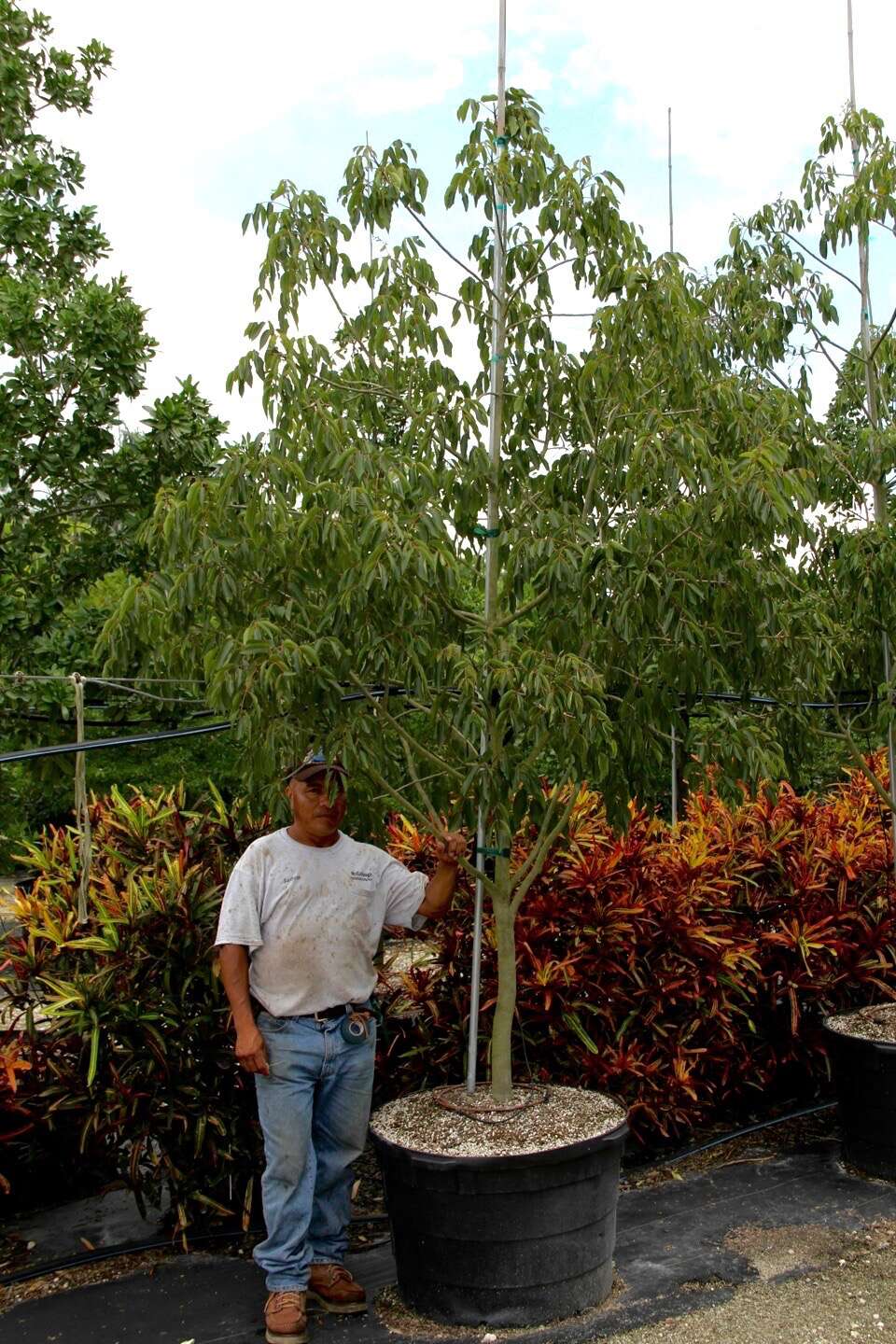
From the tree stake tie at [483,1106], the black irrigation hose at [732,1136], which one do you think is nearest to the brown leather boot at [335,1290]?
the tree stake tie at [483,1106]

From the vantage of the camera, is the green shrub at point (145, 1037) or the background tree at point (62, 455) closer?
the green shrub at point (145, 1037)

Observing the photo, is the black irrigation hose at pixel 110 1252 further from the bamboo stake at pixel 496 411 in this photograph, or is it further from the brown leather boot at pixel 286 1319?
the bamboo stake at pixel 496 411

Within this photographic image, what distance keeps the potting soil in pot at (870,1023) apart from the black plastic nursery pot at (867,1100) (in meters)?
0.06

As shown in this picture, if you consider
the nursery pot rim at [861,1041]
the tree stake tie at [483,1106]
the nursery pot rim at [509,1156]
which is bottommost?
the nursery pot rim at [509,1156]

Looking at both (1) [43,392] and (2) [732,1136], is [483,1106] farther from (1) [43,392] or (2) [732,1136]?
(1) [43,392]

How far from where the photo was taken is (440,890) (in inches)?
163

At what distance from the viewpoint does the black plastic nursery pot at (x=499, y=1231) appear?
12.4 feet

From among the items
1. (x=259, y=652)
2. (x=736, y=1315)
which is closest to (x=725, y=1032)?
(x=736, y=1315)

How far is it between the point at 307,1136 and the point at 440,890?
879 mm

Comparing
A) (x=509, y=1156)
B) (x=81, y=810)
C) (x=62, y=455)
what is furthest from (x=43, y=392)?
(x=509, y=1156)

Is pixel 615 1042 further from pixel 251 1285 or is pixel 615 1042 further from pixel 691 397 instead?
pixel 691 397

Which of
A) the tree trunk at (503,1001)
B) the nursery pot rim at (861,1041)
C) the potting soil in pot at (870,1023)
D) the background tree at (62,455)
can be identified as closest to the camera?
the tree trunk at (503,1001)

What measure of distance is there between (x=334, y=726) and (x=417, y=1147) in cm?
137

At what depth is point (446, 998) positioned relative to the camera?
520 centimetres
